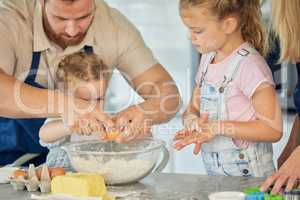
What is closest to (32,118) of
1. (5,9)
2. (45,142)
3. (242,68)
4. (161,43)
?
(45,142)

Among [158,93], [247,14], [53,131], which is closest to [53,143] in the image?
[53,131]

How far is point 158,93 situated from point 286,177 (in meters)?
0.57

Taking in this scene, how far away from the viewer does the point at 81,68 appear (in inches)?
71.2

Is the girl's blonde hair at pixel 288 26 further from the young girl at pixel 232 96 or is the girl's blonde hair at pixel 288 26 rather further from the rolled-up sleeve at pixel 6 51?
the rolled-up sleeve at pixel 6 51

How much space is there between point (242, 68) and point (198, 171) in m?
0.36

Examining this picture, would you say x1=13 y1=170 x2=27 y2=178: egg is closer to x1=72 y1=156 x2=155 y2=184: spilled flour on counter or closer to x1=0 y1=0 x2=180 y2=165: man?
x1=72 y1=156 x2=155 y2=184: spilled flour on counter

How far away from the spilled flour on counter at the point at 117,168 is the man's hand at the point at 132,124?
122mm

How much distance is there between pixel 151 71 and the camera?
1829 mm

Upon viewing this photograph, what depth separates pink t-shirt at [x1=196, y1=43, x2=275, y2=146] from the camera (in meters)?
1.60

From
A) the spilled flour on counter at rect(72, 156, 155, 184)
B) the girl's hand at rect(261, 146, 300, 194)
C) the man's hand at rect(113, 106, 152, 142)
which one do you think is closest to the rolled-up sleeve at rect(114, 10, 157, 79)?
the man's hand at rect(113, 106, 152, 142)

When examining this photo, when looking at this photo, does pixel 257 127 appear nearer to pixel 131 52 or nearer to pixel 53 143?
pixel 131 52

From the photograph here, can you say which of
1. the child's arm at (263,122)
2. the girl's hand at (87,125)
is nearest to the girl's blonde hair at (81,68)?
the girl's hand at (87,125)

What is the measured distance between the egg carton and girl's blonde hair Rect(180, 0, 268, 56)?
652 millimetres

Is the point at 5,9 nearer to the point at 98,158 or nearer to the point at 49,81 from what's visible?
the point at 49,81
